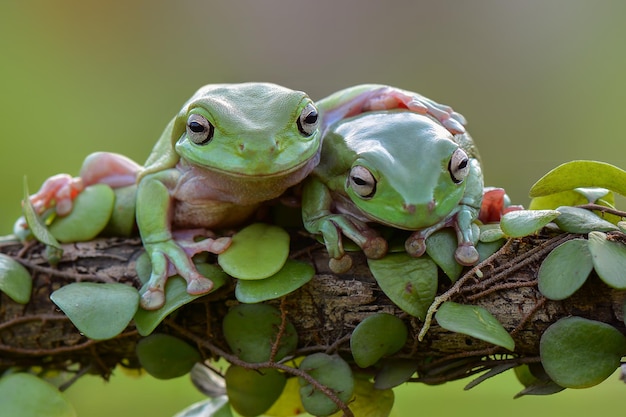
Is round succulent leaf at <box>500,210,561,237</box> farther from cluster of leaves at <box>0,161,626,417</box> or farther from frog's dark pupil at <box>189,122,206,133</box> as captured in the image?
frog's dark pupil at <box>189,122,206,133</box>

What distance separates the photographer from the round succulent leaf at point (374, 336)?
1542 millimetres

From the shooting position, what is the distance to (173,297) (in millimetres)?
1628

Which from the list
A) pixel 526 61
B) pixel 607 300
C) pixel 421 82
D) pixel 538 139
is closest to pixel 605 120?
pixel 538 139

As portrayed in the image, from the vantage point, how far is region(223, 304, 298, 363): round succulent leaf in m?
1.65

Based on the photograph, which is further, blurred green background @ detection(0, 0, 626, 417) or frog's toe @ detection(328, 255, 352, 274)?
blurred green background @ detection(0, 0, 626, 417)

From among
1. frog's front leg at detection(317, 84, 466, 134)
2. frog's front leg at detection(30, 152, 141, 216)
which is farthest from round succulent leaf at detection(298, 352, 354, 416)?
frog's front leg at detection(30, 152, 141, 216)

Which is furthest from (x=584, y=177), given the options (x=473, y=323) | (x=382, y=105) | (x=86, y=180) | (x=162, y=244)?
(x=86, y=180)

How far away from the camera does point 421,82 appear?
579 centimetres

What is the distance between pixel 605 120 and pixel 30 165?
174 inches

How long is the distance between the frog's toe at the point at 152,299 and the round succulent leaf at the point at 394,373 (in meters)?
0.56

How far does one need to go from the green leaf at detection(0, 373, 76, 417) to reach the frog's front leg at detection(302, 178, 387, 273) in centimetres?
78

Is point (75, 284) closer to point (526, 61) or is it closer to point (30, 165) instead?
point (30, 165)

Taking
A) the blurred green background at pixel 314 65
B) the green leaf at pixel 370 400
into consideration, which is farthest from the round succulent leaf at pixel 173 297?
the blurred green background at pixel 314 65

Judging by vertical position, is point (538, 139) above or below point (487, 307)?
below
